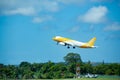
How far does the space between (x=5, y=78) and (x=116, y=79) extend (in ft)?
11.7

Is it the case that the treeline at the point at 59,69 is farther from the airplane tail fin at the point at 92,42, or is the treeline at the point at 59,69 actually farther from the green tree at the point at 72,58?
the airplane tail fin at the point at 92,42

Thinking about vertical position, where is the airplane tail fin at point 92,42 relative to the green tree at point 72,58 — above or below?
above

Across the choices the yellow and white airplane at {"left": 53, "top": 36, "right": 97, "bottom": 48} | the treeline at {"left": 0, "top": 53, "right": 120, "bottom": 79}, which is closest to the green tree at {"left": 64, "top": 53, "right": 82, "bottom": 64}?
the treeline at {"left": 0, "top": 53, "right": 120, "bottom": 79}

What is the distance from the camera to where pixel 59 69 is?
1381 centimetres

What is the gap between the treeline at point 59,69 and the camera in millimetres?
13664

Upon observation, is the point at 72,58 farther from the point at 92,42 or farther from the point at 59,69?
the point at 92,42

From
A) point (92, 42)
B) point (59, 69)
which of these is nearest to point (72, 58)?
point (59, 69)

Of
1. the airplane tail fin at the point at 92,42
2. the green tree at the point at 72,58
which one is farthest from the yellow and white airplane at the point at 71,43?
the green tree at the point at 72,58

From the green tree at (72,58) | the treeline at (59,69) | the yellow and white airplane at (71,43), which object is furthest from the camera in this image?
the treeline at (59,69)

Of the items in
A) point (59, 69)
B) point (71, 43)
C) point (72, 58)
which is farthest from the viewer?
point (59, 69)

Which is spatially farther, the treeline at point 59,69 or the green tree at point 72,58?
the treeline at point 59,69

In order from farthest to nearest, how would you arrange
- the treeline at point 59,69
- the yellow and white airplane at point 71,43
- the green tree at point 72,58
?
the treeline at point 59,69
the green tree at point 72,58
the yellow and white airplane at point 71,43

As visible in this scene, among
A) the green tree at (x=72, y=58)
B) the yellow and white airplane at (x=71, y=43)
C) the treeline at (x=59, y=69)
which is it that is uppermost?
the yellow and white airplane at (x=71, y=43)

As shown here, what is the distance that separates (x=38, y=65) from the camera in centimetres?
1405
